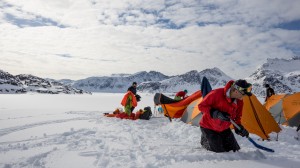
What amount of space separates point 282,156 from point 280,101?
739 cm

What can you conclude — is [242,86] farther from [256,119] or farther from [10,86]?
[10,86]

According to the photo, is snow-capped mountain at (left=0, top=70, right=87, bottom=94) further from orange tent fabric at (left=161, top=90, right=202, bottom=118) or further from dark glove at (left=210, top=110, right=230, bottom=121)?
dark glove at (left=210, top=110, right=230, bottom=121)

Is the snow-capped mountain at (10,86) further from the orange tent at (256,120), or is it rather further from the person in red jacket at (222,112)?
the person in red jacket at (222,112)

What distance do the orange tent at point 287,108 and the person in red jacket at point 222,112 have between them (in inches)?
247

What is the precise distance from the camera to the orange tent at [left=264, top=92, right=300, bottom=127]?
35.2 ft

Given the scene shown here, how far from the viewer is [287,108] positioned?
1134 cm

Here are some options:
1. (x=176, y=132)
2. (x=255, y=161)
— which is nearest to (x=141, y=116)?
(x=176, y=132)

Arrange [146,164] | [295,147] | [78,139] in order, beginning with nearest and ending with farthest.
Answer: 1. [146,164]
2. [295,147]
3. [78,139]

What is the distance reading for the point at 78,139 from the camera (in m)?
7.28

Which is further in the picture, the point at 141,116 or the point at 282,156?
the point at 141,116

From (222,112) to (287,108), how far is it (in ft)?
24.4

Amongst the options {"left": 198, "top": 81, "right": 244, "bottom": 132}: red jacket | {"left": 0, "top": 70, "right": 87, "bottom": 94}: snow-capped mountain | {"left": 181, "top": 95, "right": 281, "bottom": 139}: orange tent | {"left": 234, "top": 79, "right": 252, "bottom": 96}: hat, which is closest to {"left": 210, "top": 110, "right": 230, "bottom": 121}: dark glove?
{"left": 198, "top": 81, "right": 244, "bottom": 132}: red jacket

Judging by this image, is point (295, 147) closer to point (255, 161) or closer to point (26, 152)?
point (255, 161)

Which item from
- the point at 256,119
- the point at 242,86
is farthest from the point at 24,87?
the point at 242,86
